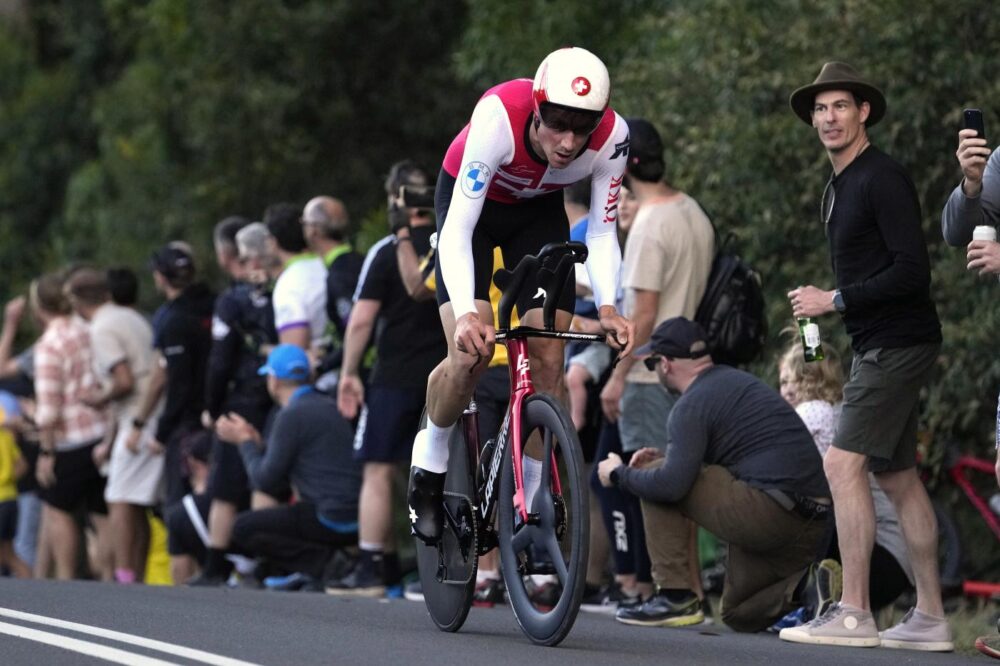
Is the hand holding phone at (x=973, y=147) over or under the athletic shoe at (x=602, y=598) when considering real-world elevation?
over

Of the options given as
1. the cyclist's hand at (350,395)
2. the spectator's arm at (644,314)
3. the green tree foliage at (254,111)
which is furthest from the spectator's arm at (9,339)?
the spectator's arm at (644,314)

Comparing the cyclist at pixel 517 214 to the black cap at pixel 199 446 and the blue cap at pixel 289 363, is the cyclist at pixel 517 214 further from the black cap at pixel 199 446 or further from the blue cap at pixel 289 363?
the black cap at pixel 199 446

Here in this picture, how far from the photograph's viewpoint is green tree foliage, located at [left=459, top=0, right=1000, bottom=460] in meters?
11.0

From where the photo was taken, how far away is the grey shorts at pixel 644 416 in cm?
1004

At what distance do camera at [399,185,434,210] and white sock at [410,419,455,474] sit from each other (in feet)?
10.3

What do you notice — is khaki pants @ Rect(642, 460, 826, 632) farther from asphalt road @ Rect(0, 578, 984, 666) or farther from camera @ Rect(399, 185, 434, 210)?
camera @ Rect(399, 185, 434, 210)

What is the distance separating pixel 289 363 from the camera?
39.1 feet

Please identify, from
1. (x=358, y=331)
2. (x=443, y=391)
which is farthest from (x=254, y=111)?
(x=443, y=391)

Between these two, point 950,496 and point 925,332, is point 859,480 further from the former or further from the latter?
point 950,496

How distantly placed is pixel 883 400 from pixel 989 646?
1.11 meters

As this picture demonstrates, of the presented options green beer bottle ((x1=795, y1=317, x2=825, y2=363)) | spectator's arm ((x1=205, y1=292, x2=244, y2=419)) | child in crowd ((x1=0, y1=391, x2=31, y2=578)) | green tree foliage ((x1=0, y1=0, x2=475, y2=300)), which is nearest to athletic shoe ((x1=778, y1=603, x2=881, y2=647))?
green beer bottle ((x1=795, y1=317, x2=825, y2=363))

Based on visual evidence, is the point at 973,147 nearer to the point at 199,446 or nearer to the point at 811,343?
the point at 811,343

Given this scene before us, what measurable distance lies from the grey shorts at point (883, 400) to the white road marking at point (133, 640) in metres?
2.98

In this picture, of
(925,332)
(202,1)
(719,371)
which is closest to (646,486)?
(719,371)
